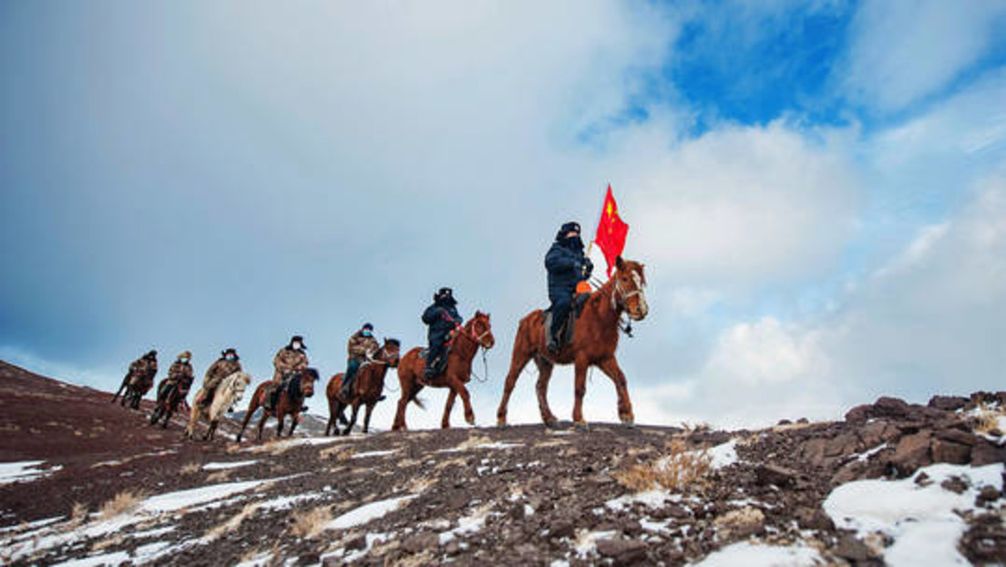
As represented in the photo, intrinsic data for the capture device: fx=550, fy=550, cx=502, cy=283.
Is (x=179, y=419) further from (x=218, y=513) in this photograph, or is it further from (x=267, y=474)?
(x=218, y=513)

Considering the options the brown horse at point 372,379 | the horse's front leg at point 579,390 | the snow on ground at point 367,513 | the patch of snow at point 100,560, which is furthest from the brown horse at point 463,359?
the patch of snow at point 100,560

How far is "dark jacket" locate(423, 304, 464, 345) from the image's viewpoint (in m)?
16.0

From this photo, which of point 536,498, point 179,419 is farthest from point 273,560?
point 179,419

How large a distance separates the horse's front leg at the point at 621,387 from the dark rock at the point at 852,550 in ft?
25.6

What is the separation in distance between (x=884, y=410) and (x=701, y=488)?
3.43 meters

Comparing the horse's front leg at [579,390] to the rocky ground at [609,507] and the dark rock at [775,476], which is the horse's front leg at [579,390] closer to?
the rocky ground at [609,507]

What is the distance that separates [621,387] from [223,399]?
A: 16.5 meters

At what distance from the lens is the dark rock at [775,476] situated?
12.9 feet

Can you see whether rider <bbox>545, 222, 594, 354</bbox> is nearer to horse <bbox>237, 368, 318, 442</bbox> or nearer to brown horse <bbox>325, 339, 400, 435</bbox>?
brown horse <bbox>325, 339, 400, 435</bbox>

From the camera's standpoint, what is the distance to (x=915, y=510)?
123 inches

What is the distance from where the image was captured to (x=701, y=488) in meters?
4.11

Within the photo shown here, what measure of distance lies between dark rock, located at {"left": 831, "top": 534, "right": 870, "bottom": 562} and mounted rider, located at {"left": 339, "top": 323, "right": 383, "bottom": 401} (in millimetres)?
17671

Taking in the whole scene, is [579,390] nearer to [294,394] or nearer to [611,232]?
[611,232]

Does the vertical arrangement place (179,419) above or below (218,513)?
above
